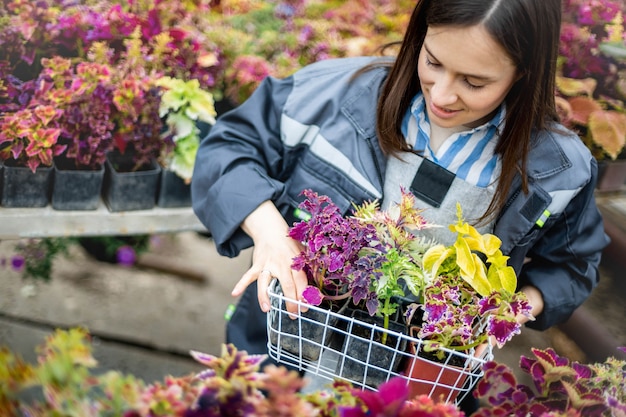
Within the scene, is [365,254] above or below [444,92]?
below

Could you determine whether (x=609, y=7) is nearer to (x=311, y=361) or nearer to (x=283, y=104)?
(x=283, y=104)

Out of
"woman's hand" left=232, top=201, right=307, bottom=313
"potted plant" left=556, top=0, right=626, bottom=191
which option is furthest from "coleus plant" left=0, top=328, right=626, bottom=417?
"potted plant" left=556, top=0, right=626, bottom=191

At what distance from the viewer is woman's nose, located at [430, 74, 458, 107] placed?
51.8 inches

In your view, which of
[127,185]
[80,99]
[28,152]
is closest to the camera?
[28,152]

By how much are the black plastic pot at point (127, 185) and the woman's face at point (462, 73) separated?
4.24 feet

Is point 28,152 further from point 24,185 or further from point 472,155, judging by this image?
point 472,155

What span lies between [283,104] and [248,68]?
114 centimetres

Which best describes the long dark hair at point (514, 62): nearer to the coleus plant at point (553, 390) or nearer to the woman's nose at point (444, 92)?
the woman's nose at point (444, 92)

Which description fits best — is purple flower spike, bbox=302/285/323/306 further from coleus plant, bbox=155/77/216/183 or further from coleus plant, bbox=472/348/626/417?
coleus plant, bbox=155/77/216/183

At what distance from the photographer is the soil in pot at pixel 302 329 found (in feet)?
3.79

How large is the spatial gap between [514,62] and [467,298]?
0.55 m

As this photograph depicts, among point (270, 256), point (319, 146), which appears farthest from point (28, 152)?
point (270, 256)

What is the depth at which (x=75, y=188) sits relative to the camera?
219 centimetres

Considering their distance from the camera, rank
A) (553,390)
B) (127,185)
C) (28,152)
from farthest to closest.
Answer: (127,185), (28,152), (553,390)
